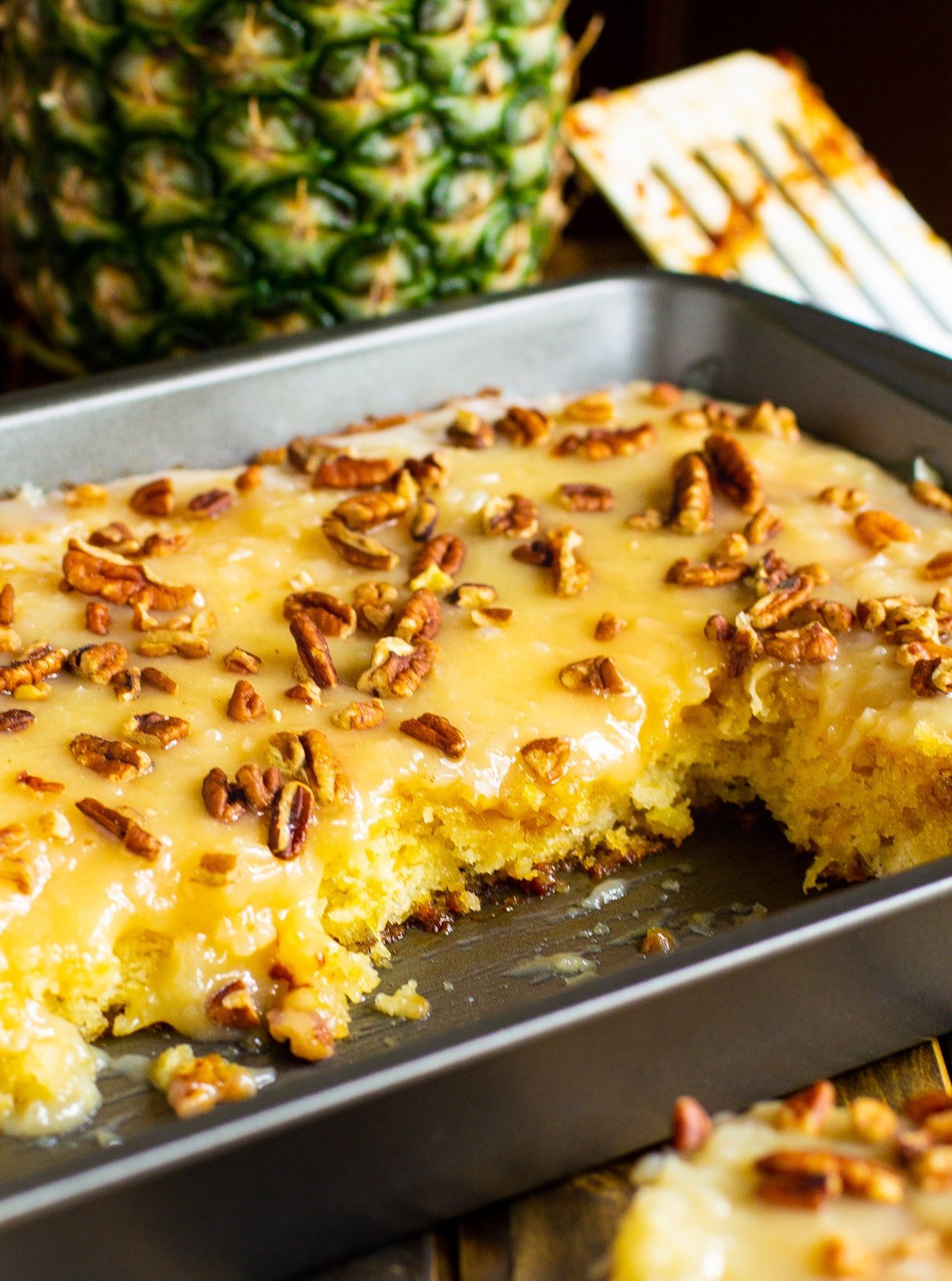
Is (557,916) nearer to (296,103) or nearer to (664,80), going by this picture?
(296,103)

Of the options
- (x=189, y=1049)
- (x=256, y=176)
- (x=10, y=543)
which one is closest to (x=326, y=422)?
(x=256, y=176)

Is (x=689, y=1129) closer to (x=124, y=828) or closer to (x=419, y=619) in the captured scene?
(x=124, y=828)

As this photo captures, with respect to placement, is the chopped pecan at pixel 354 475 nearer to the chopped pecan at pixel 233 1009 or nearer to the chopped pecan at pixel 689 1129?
the chopped pecan at pixel 233 1009

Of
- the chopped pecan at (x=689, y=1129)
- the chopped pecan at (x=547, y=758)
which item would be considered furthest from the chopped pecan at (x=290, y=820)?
the chopped pecan at (x=689, y=1129)

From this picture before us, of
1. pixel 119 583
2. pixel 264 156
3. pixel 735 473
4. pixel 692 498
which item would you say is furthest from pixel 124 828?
pixel 264 156

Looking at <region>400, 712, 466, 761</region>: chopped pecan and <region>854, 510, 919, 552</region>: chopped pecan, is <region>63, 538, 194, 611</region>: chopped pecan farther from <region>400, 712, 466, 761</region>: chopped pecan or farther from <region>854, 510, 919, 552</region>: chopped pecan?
<region>854, 510, 919, 552</region>: chopped pecan

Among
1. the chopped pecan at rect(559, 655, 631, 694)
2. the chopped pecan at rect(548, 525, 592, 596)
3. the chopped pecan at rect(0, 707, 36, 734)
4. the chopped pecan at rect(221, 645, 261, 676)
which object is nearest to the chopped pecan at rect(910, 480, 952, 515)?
the chopped pecan at rect(548, 525, 592, 596)
